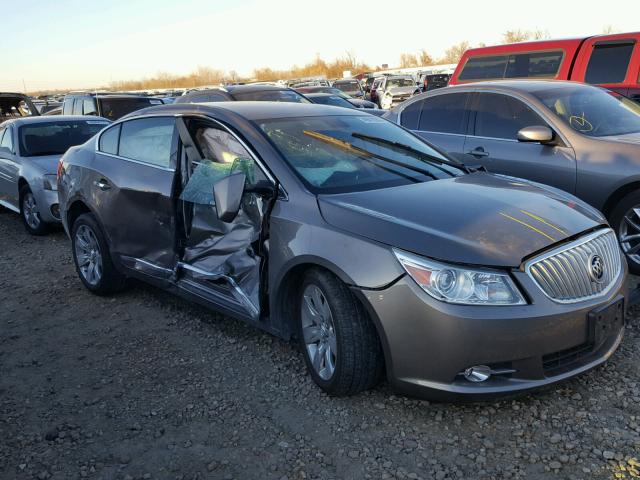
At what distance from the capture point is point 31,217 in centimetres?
827

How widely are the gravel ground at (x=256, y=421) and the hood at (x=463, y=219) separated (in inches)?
34.6

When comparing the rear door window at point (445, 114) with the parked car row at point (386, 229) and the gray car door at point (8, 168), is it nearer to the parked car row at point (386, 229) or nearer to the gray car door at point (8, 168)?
the parked car row at point (386, 229)

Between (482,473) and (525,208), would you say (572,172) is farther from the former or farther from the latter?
(482,473)

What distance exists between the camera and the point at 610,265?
3.42 metres

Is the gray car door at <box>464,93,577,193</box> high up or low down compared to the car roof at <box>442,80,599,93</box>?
down

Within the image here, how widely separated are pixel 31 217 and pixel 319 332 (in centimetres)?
616

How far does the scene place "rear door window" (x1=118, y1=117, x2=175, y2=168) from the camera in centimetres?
463

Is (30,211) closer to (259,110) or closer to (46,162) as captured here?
(46,162)

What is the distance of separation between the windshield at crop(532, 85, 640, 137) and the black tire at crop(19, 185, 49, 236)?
245 inches

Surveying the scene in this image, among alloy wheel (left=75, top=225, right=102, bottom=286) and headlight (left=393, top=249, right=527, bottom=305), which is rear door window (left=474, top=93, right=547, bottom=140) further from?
alloy wheel (left=75, top=225, right=102, bottom=286)

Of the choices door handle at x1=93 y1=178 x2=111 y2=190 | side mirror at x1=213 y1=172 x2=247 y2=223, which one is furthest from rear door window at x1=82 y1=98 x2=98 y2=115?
side mirror at x1=213 y1=172 x2=247 y2=223

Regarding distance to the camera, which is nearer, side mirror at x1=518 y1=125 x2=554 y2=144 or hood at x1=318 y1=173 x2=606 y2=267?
hood at x1=318 y1=173 x2=606 y2=267

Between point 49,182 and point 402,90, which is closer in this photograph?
point 49,182

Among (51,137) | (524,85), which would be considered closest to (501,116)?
(524,85)
